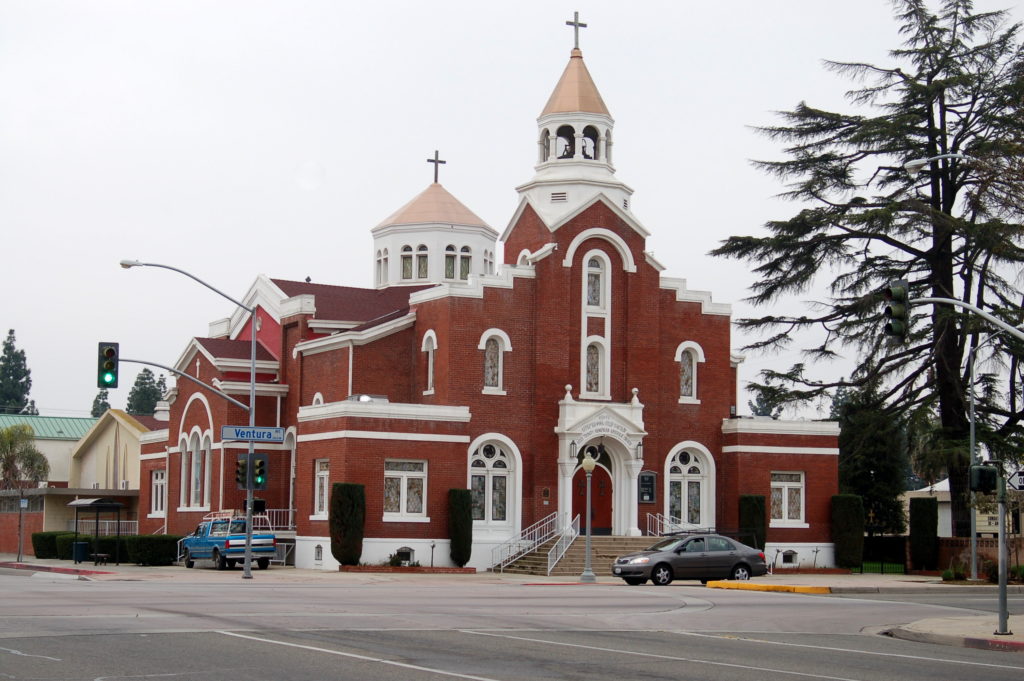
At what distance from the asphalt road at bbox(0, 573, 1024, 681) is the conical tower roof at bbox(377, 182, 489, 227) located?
101ft

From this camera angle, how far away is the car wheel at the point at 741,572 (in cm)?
3869

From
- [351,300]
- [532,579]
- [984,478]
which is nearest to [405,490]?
[532,579]

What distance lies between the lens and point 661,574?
123 ft

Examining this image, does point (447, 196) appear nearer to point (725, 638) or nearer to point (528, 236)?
point (528, 236)

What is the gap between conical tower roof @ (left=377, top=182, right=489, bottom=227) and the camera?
6062 cm

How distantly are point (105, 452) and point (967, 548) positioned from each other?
50.7 metres

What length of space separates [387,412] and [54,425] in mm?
66071

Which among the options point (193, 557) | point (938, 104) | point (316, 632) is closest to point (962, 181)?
point (938, 104)

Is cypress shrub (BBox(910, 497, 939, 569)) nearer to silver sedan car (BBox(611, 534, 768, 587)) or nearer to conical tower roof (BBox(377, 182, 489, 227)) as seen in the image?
silver sedan car (BBox(611, 534, 768, 587))

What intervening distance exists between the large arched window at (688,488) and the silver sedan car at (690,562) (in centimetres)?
1082

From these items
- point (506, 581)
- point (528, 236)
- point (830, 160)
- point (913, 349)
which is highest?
point (830, 160)

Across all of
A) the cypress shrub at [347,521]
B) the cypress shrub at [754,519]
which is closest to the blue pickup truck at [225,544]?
the cypress shrub at [347,521]

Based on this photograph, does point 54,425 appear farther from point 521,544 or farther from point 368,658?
point 368,658

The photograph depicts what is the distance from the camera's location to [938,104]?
173 feet
